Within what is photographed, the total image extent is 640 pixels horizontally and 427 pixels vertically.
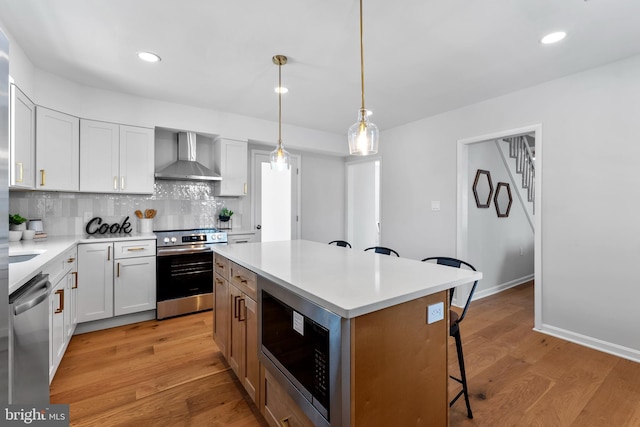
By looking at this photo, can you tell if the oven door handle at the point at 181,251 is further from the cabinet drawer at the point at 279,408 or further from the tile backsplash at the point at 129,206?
the cabinet drawer at the point at 279,408

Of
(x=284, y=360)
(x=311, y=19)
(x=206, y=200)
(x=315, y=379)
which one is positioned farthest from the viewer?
(x=206, y=200)

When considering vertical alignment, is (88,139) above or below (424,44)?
below

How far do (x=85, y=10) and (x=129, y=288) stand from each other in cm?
244

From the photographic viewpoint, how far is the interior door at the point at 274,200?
451cm

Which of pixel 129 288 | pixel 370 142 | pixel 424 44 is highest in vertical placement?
pixel 424 44

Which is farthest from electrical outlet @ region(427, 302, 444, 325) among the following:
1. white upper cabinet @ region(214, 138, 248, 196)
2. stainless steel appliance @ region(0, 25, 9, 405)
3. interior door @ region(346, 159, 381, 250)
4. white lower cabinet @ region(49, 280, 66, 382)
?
interior door @ region(346, 159, 381, 250)

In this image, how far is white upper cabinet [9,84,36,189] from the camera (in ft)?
7.33

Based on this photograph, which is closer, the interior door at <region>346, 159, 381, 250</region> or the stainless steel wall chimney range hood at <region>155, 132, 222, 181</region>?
the stainless steel wall chimney range hood at <region>155, 132, 222, 181</region>

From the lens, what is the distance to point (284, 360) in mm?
1457

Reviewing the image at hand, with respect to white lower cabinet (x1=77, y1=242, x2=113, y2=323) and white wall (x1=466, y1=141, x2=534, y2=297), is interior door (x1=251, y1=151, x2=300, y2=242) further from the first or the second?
white wall (x1=466, y1=141, x2=534, y2=297)

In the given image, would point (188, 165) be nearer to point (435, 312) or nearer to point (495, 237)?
point (435, 312)

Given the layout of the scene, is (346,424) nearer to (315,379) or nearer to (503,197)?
(315,379)

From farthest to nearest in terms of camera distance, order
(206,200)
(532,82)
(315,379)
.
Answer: (206,200) → (532,82) → (315,379)

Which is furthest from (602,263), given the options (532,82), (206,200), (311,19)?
(206,200)
